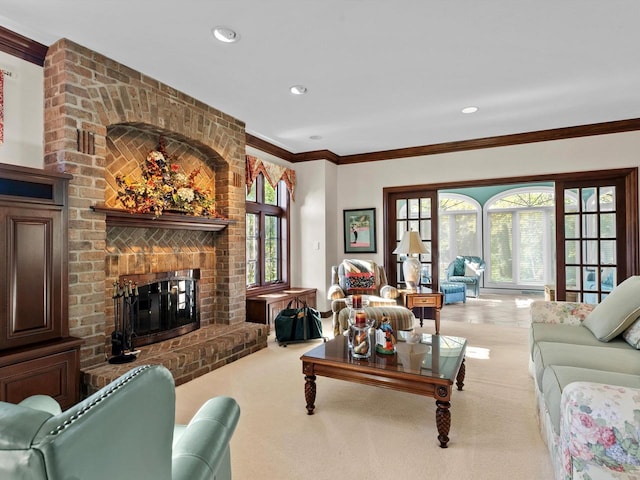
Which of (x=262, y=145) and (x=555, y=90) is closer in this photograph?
(x=555, y=90)

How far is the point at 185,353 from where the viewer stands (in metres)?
3.13

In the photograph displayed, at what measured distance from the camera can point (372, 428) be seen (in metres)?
2.29

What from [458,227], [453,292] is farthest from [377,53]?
[458,227]

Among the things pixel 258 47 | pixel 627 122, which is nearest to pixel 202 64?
pixel 258 47

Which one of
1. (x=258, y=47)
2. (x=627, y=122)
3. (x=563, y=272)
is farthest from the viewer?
(x=563, y=272)

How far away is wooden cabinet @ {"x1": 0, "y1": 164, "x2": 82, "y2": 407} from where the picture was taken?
224 centimetres

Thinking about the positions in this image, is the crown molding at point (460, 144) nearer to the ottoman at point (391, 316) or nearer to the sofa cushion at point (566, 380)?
the ottoman at point (391, 316)

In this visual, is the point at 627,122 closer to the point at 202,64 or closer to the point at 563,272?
the point at 563,272

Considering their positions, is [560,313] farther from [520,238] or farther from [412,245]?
[520,238]

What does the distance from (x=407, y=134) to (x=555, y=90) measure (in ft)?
5.80

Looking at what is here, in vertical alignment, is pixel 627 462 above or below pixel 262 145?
below

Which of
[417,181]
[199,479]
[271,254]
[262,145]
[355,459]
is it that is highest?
[262,145]

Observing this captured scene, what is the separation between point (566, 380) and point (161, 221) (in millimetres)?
3266

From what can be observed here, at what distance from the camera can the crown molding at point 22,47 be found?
2506mm
